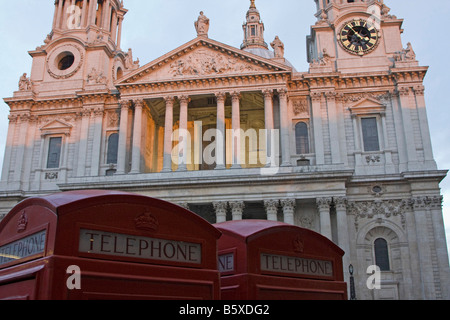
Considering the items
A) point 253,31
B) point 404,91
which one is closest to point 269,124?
point 404,91

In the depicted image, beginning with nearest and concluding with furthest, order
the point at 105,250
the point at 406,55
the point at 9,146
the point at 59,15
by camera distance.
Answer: the point at 105,250 < the point at 406,55 < the point at 9,146 < the point at 59,15

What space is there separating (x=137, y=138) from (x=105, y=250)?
2923cm

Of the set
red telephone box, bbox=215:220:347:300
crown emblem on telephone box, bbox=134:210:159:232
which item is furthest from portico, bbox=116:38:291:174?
crown emblem on telephone box, bbox=134:210:159:232

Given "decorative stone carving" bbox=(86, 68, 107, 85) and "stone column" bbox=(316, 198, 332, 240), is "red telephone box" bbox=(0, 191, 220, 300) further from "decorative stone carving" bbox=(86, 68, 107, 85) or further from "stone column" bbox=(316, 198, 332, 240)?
"decorative stone carving" bbox=(86, 68, 107, 85)

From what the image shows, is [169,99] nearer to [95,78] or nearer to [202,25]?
[202,25]

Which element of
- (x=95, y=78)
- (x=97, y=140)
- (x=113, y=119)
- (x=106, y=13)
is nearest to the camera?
(x=97, y=140)

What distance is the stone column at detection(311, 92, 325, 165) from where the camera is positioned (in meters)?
31.2

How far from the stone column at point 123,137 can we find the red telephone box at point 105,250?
2769cm

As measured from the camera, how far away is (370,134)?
32500 mm

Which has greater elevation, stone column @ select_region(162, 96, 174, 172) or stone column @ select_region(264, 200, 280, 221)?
stone column @ select_region(162, 96, 174, 172)

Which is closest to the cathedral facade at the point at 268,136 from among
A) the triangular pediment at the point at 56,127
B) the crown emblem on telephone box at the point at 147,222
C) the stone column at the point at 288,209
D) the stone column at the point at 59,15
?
the stone column at the point at 288,209

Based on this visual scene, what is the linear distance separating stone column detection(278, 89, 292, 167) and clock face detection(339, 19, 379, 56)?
6.91 metres
